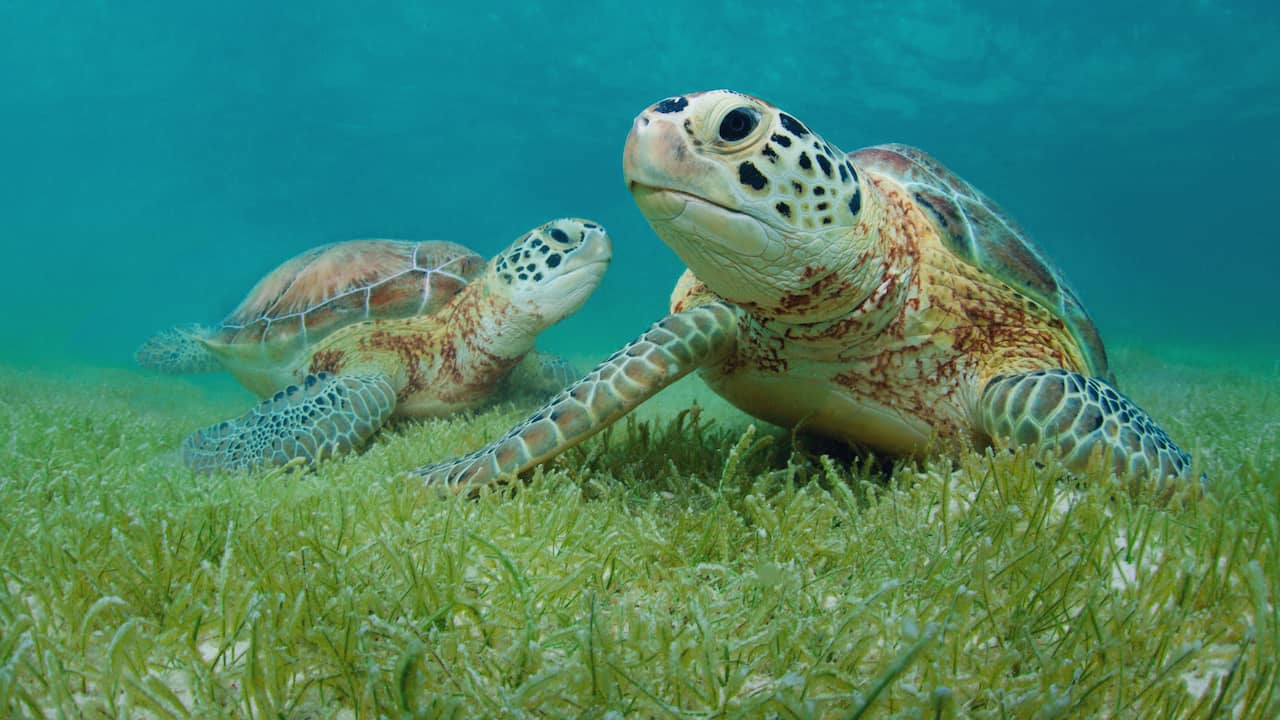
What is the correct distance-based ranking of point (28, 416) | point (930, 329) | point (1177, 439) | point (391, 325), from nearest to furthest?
point (930, 329) < point (1177, 439) < point (28, 416) < point (391, 325)

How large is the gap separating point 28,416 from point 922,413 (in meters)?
4.26

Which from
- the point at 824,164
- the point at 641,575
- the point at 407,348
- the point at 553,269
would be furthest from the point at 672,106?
the point at 407,348

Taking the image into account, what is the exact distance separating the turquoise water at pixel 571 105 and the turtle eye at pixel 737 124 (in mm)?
6412

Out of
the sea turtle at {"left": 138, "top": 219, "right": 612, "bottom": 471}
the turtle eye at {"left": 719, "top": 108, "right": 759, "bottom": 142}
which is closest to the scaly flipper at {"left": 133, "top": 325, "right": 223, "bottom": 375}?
the sea turtle at {"left": 138, "top": 219, "right": 612, "bottom": 471}

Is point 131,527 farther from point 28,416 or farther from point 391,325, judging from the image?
point 391,325

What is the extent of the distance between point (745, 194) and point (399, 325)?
3.47m

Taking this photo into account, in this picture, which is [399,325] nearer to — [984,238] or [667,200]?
[667,200]

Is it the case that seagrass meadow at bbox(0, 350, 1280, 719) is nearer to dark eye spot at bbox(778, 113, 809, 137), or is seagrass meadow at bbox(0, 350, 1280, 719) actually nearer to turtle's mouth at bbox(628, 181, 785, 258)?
turtle's mouth at bbox(628, 181, 785, 258)

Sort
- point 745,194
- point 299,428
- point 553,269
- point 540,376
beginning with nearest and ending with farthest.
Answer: point 745,194
point 299,428
point 553,269
point 540,376

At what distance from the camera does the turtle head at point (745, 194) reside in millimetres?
1759

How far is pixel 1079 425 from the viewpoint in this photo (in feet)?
6.32

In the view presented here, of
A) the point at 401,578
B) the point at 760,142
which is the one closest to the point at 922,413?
the point at 760,142

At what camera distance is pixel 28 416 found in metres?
3.31

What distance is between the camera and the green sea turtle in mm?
1801
